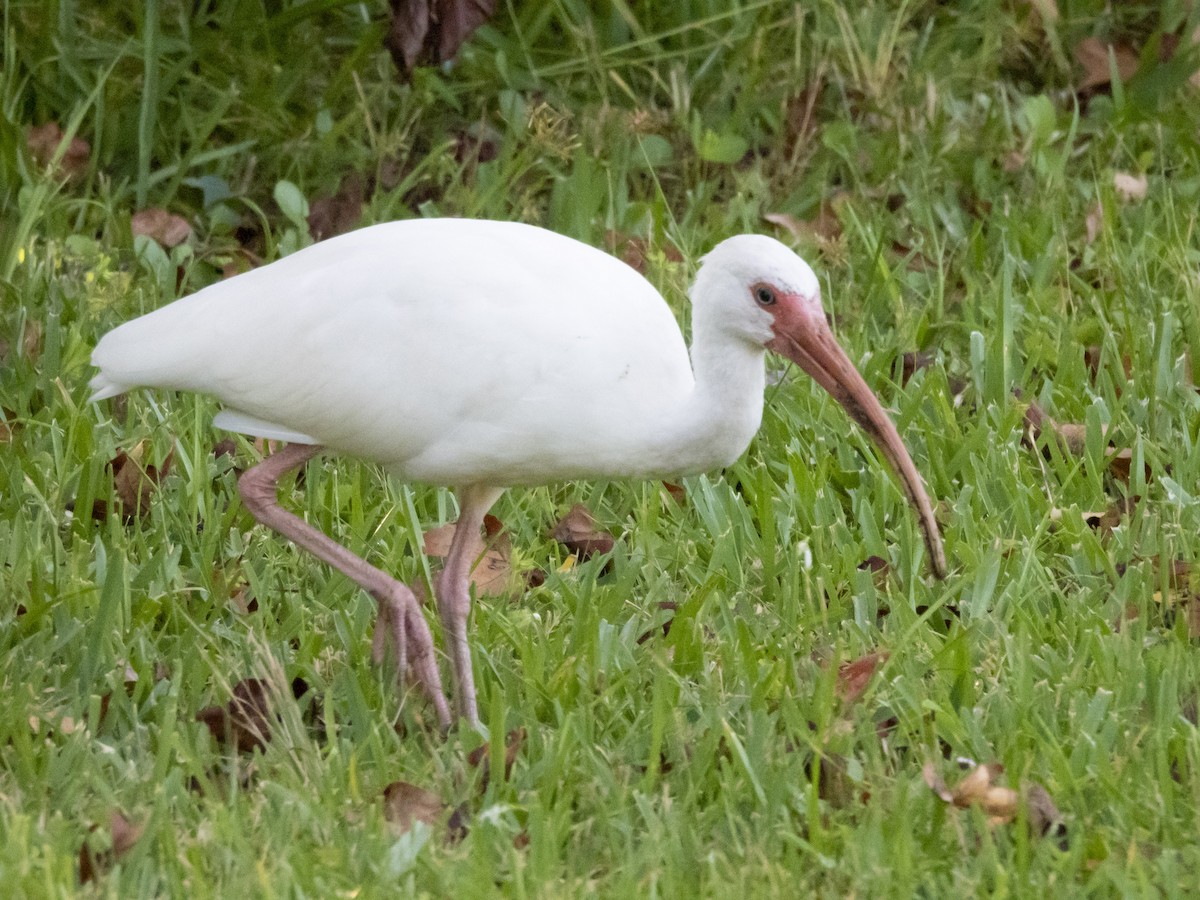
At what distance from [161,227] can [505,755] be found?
311 centimetres

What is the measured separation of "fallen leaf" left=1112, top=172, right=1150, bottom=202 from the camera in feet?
20.3

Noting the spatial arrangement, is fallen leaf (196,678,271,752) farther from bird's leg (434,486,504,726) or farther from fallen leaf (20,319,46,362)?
fallen leaf (20,319,46,362)

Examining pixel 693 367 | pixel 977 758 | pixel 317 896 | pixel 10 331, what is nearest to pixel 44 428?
pixel 10 331

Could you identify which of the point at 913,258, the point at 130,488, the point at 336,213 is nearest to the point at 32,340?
the point at 130,488

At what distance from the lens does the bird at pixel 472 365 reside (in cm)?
373

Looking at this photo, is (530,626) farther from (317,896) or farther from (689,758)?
(317,896)

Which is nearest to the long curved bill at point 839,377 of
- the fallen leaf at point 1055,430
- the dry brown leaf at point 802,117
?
the fallen leaf at point 1055,430

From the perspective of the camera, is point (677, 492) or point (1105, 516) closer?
point (1105, 516)

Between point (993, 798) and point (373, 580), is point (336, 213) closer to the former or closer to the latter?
point (373, 580)

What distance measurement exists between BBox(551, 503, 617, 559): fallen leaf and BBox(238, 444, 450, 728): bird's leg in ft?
2.07

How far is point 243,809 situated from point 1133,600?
1875mm

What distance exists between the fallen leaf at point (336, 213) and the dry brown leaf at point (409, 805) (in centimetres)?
293

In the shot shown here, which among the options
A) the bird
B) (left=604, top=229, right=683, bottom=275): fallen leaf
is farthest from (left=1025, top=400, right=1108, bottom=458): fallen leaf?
(left=604, top=229, right=683, bottom=275): fallen leaf

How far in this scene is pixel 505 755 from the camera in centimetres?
343
